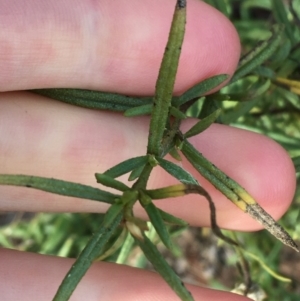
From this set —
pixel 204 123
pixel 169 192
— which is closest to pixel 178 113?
pixel 204 123

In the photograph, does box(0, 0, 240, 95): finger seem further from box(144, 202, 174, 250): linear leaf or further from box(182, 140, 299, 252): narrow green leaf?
box(144, 202, 174, 250): linear leaf

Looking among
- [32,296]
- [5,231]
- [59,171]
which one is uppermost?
[59,171]

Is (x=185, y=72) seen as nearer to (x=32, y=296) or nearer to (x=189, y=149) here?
(x=189, y=149)

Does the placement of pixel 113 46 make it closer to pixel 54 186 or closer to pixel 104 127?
pixel 104 127

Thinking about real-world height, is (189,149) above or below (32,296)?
above

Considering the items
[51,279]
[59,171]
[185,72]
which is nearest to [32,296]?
[51,279]

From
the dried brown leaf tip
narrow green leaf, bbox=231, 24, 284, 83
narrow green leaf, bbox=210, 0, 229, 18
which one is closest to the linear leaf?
the dried brown leaf tip
